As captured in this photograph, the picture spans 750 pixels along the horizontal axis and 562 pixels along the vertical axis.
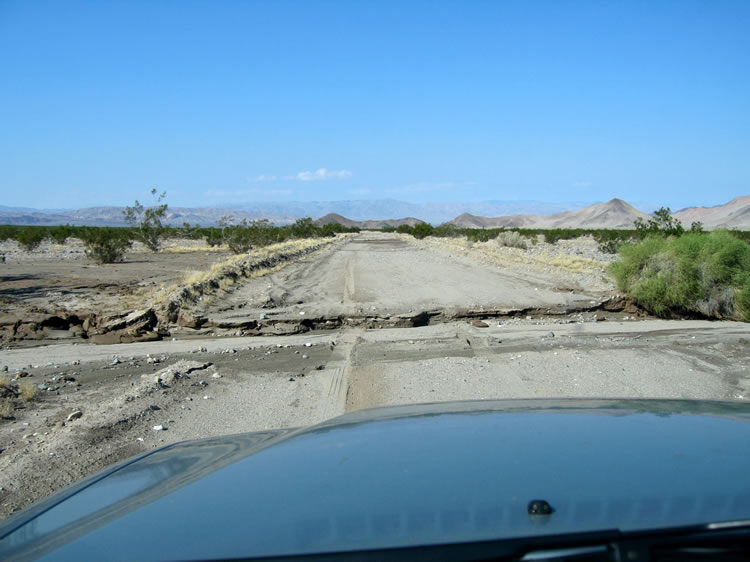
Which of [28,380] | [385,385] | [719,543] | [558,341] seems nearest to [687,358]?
[558,341]

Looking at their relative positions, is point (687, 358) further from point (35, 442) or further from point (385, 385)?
point (35, 442)

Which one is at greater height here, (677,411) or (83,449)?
(677,411)

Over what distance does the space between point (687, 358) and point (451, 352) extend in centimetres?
399

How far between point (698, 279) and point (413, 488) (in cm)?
1573

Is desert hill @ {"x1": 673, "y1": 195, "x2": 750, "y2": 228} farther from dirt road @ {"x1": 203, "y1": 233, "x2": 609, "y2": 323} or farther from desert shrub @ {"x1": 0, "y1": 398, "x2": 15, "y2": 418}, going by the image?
desert shrub @ {"x1": 0, "y1": 398, "x2": 15, "y2": 418}

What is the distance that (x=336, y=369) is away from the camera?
10461mm

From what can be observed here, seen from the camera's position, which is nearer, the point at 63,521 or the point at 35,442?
the point at 63,521

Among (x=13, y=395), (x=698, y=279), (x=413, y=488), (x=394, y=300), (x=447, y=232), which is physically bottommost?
(x=13, y=395)

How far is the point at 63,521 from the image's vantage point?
7.82 ft

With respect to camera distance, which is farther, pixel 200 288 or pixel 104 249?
pixel 104 249

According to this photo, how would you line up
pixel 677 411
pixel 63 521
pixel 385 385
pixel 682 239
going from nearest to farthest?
pixel 63 521 → pixel 677 411 → pixel 385 385 → pixel 682 239

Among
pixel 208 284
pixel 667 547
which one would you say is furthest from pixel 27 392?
pixel 208 284

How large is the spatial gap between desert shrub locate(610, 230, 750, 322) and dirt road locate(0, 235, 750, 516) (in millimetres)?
727

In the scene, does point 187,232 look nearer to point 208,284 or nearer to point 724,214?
point 208,284
